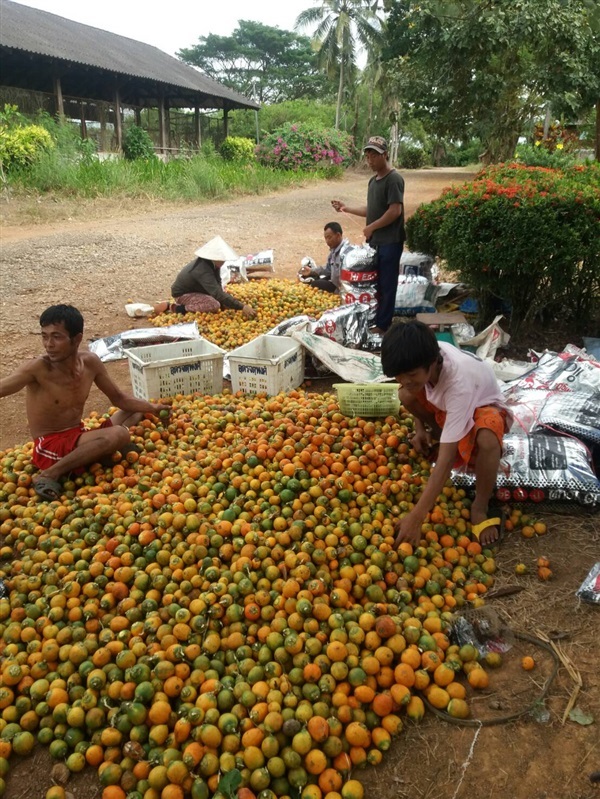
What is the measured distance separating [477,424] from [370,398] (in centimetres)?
96

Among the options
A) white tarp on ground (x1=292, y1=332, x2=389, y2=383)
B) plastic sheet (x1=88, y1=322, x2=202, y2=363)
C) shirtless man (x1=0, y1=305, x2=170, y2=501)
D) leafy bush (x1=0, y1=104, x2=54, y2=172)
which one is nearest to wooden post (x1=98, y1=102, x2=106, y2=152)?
leafy bush (x1=0, y1=104, x2=54, y2=172)

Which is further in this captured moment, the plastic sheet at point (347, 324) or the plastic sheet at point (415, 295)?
the plastic sheet at point (415, 295)

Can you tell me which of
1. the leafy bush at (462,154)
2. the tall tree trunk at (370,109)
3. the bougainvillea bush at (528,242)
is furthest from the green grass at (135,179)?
the leafy bush at (462,154)

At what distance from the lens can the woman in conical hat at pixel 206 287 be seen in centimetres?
734

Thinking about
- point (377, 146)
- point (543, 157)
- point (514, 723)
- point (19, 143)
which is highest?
point (543, 157)

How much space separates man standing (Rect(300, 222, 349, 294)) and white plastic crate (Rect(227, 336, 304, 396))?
10.3ft

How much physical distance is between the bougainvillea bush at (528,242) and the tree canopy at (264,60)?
46.3 metres

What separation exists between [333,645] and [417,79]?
15.7m

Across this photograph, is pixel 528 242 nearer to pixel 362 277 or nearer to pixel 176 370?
pixel 362 277

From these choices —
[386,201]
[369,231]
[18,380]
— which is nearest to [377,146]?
[386,201]

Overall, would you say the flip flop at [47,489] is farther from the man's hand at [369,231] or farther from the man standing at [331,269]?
the man standing at [331,269]

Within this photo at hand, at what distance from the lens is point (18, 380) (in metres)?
3.51

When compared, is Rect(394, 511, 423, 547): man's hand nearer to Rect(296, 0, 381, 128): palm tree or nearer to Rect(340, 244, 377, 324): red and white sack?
Rect(340, 244, 377, 324): red and white sack

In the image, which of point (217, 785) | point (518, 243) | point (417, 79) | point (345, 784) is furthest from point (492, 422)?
point (417, 79)
